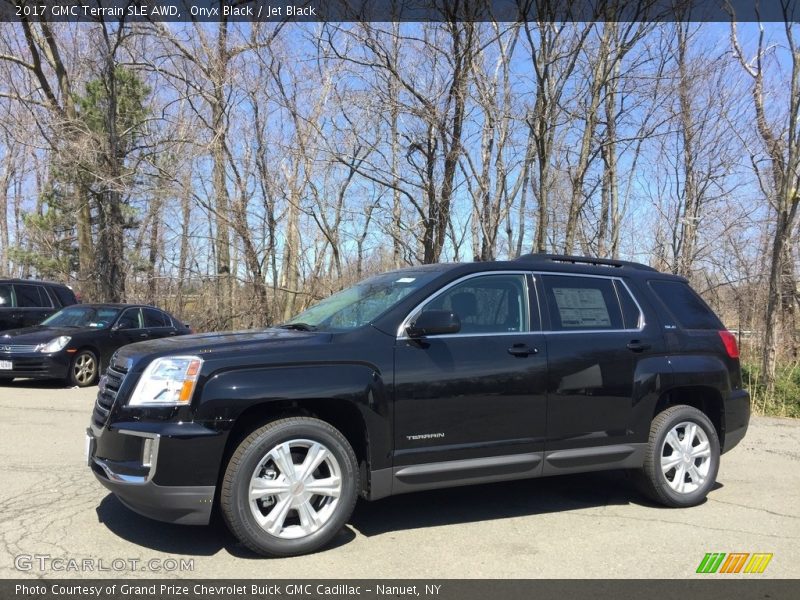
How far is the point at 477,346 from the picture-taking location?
4762 millimetres

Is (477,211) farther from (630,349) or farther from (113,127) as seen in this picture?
(113,127)

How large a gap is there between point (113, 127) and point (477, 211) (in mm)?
11735

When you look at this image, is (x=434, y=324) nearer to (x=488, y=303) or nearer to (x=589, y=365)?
(x=488, y=303)

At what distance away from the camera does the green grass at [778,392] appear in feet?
36.0

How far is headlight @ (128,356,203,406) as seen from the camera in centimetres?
402

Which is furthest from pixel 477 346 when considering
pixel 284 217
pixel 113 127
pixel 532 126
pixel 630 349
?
pixel 113 127

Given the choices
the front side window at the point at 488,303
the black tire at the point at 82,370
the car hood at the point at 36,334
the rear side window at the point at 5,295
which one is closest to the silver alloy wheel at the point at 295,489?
the front side window at the point at 488,303

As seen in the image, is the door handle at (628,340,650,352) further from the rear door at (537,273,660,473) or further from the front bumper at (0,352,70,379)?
the front bumper at (0,352,70,379)

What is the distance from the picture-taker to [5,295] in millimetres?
13820

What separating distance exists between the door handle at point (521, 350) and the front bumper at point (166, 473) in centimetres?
213

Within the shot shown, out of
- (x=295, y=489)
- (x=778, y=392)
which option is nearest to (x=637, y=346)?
(x=295, y=489)

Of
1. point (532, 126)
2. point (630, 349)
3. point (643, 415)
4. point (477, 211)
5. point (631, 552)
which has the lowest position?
point (631, 552)
